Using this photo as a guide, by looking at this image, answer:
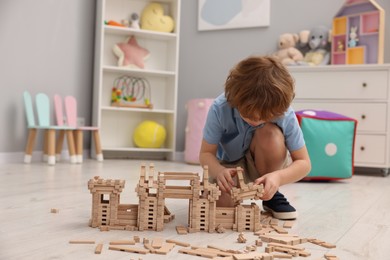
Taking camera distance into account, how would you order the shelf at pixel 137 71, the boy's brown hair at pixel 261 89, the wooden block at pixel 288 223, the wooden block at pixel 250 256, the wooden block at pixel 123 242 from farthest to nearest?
the shelf at pixel 137 71, the wooden block at pixel 288 223, the boy's brown hair at pixel 261 89, the wooden block at pixel 123 242, the wooden block at pixel 250 256

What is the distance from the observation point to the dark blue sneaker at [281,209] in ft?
4.47

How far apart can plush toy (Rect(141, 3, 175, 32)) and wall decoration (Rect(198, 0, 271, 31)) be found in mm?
245

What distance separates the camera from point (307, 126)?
2447 mm

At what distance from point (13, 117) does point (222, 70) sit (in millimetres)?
1491

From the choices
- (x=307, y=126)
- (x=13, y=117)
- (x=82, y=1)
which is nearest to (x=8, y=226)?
(x=307, y=126)

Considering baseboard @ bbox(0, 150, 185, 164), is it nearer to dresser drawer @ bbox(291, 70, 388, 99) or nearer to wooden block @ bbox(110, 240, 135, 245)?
dresser drawer @ bbox(291, 70, 388, 99)

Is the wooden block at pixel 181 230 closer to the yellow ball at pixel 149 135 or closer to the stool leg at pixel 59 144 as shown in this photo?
the stool leg at pixel 59 144

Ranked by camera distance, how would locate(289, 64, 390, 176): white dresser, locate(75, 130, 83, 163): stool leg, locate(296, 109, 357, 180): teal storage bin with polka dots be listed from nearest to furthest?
locate(296, 109, 357, 180): teal storage bin with polka dots
locate(289, 64, 390, 176): white dresser
locate(75, 130, 83, 163): stool leg

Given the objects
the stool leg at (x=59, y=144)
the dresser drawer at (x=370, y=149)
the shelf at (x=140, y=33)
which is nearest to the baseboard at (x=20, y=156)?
the stool leg at (x=59, y=144)

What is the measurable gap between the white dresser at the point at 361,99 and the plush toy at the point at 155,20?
1109 mm

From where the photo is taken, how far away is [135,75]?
365 cm

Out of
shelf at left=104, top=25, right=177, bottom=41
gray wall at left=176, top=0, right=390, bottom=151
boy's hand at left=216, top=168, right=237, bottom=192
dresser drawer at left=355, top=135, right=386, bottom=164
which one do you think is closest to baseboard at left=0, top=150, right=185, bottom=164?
gray wall at left=176, top=0, right=390, bottom=151

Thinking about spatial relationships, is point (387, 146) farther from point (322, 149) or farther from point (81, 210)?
point (81, 210)

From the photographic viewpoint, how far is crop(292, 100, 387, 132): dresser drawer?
2783 millimetres
